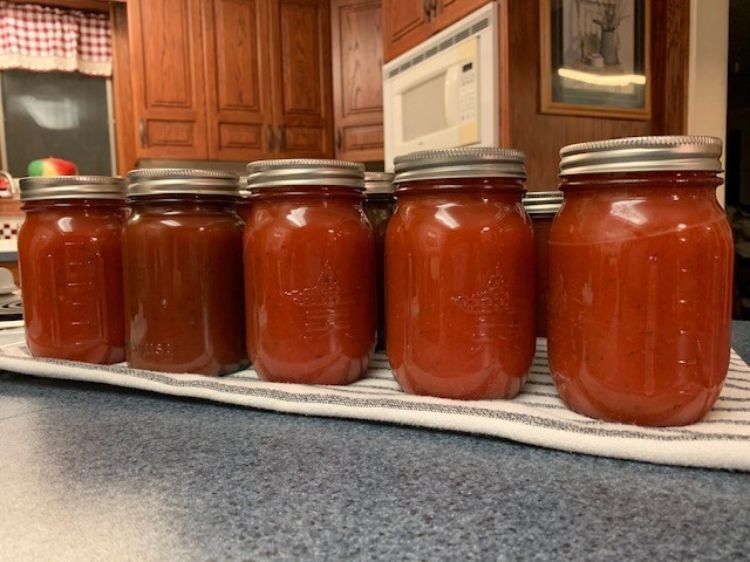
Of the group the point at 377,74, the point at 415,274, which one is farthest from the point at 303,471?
the point at 377,74

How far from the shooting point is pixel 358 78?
330 cm

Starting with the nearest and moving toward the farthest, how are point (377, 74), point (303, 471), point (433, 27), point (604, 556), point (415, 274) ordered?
point (604, 556), point (303, 471), point (415, 274), point (433, 27), point (377, 74)

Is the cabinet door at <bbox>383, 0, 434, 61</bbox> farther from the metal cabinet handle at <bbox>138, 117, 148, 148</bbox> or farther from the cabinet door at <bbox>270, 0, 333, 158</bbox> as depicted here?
the metal cabinet handle at <bbox>138, 117, 148, 148</bbox>

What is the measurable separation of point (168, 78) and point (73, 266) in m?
2.66

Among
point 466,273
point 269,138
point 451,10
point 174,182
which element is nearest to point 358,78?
point 269,138

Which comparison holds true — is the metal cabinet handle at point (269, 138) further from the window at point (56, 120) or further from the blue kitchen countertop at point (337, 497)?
the blue kitchen countertop at point (337, 497)

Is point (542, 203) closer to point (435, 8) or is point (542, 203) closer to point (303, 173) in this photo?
point (303, 173)

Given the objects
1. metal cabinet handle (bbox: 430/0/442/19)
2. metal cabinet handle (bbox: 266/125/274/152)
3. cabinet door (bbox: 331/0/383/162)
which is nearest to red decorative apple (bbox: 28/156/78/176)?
metal cabinet handle (bbox: 266/125/274/152)

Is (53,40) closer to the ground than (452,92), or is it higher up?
higher up

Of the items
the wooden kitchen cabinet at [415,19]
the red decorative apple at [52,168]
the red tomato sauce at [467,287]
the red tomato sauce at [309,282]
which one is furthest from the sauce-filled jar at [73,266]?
the red decorative apple at [52,168]

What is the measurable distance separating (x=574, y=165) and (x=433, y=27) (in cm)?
189

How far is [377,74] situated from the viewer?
10.7 feet

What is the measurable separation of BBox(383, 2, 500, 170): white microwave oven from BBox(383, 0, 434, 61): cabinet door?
43 millimetres

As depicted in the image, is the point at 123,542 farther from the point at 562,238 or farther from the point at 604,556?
the point at 562,238
